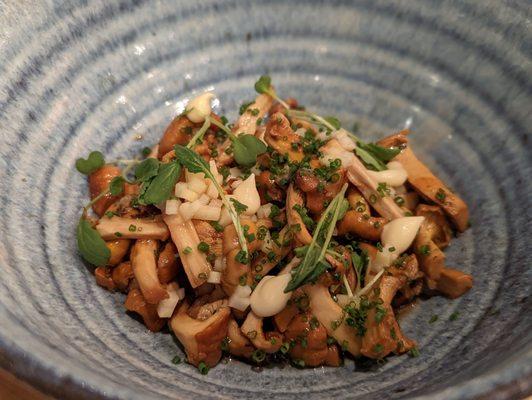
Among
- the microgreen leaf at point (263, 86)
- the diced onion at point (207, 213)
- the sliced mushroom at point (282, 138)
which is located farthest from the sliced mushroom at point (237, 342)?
the microgreen leaf at point (263, 86)

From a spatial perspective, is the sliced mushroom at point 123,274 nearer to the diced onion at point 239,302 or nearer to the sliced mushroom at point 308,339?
the diced onion at point 239,302

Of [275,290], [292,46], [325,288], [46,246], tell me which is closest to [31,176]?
[46,246]

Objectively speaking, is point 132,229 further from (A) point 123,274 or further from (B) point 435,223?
(B) point 435,223

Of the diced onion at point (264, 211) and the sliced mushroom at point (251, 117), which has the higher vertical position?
the sliced mushroom at point (251, 117)

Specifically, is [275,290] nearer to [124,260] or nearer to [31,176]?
[124,260]

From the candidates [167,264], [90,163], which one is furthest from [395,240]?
[90,163]

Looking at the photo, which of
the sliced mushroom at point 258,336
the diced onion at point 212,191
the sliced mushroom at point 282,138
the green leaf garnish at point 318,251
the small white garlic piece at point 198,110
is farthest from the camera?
the small white garlic piece at point 198,110
